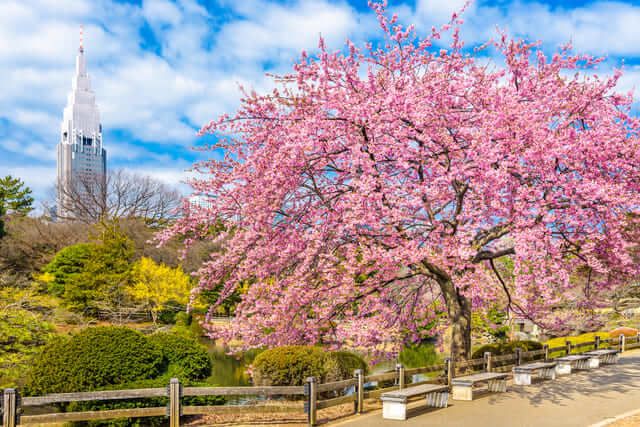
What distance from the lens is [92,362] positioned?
38.2 ft

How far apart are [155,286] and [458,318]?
2867 cm

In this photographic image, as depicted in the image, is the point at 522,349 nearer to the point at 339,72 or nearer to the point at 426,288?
the point at 426,288

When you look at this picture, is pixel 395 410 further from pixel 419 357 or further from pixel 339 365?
pixel 419 357

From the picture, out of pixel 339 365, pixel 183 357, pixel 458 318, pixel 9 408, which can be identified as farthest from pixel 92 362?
pixel 458 318

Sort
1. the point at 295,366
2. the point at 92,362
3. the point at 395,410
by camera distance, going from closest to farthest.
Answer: the point at 395,410
the point at 92,362
the point at 295,366

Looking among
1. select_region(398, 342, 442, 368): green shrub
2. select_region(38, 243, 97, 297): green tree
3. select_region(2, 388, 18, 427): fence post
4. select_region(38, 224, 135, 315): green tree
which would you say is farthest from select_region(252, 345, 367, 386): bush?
select_region(38, 243, 97, 297): green tree

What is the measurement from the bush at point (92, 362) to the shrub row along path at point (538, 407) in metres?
4.40

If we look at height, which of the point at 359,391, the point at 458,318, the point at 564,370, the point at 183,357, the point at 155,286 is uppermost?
the point at 155,286

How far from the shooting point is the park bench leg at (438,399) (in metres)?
12.7

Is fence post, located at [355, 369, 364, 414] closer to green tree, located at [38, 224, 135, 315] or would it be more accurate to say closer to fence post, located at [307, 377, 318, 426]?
fence post, located at [307, 377, 318, 426]

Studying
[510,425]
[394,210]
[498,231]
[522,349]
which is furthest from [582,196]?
[522,349]

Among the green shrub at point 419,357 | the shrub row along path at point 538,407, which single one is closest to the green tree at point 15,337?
the shrub row along path at point 538,407

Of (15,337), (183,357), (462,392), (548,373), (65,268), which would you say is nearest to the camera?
(183,357)

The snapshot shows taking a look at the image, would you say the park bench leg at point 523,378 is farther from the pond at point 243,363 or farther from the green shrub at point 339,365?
the pond at point 243,363
